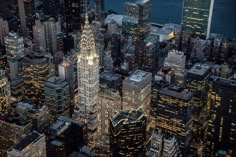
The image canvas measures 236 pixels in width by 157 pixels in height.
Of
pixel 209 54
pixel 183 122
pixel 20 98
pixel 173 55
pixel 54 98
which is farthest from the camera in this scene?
pixel 209 54

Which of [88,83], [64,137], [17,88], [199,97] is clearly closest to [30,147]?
[64,137]

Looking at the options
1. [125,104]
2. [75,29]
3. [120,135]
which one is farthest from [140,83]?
[75,29]

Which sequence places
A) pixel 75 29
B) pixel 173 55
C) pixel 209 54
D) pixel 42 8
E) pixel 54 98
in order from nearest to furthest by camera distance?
pixel 54 98 → pixel 173 55 → pixel 209 54 → pixel 75 29 → pixel 42 8

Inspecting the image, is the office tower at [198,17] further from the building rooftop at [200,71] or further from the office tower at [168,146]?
the office tower at [168,146]

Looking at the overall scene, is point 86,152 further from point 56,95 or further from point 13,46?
point 13,46

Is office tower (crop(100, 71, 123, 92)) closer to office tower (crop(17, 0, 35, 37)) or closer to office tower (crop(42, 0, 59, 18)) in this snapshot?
office tower (crop(17, 0, 35, 37))

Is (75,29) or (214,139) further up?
(75,29)

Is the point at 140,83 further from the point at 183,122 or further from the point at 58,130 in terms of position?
the point at 58,130
